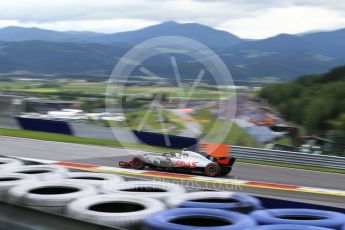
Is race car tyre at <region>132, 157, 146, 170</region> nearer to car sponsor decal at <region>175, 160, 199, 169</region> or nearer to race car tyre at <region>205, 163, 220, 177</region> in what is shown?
car sponsor decal at <region>175, 160, 199, 169</region>

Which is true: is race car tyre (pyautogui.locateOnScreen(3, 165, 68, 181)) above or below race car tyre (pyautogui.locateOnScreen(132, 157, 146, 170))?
below

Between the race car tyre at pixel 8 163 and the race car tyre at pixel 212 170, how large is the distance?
693 cm

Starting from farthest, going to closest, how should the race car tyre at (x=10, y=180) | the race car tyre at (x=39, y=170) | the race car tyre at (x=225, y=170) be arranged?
the race car tyre at (x=225, y=170)
the race car tyre at (x=39, y=170)
the race car tyre at (x=10, y=180)

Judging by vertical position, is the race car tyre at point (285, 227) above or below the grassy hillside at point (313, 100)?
below

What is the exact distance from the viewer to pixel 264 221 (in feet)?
11.0

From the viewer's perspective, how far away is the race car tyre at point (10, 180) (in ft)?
14.1

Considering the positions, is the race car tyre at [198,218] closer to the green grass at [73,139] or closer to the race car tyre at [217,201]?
the race car tyre at [217,201]

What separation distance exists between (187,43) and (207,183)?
4496 millimetres

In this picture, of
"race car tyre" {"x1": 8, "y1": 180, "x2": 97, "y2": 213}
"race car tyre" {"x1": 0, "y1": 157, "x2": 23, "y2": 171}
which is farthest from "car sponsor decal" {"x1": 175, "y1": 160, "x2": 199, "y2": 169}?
"race car tyre" {"x1": 8, "y1": 180, "x2": 97, "y2": 213}

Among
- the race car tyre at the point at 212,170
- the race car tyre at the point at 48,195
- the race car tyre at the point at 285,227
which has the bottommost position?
the race car tyre at the point at 285,227

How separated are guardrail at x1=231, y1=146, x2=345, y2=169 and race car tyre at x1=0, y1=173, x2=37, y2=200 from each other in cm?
1269

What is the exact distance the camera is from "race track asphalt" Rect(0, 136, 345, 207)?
423 inches

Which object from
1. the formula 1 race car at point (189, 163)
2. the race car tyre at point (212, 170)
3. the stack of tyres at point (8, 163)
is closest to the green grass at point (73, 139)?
the formula 1 race car at point (189, 163)

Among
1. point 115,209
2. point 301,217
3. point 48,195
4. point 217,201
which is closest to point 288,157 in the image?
point 217,201
